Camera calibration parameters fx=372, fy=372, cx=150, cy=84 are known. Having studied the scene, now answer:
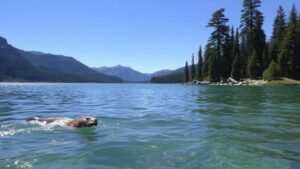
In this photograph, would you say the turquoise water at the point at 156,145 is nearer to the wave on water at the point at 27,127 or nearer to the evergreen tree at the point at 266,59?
the wave on water at the point at 27,127

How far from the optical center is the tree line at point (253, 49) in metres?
82.1

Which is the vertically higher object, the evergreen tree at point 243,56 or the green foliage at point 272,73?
the evergreen tree at point 243,56

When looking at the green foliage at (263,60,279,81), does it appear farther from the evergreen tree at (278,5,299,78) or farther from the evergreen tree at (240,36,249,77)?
the evergreen tree at (240,36,249,77)

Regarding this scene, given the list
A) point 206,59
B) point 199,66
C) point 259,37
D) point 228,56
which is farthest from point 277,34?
point 199,66

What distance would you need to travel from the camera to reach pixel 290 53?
8119 centimetres

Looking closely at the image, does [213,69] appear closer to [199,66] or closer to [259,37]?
[259,37]

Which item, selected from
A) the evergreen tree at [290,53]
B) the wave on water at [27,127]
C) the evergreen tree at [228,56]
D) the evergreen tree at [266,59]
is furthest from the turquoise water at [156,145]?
the evergreen tree at [228,56]

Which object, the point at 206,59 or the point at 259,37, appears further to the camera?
the point at 206,59

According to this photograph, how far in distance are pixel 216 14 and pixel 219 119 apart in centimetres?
8580

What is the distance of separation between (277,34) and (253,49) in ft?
26.3

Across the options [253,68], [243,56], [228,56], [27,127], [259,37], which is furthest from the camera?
[228,56]

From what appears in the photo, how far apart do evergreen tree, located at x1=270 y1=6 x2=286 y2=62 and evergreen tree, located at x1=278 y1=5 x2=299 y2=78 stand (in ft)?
18.4

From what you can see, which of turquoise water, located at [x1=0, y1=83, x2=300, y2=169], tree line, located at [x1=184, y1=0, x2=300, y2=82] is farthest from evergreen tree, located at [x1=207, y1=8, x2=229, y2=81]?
turquoise water, located at [x1=0, y1=83, x2=300, y2=169]

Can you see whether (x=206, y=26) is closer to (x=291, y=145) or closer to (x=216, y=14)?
(x=216, y=14)
